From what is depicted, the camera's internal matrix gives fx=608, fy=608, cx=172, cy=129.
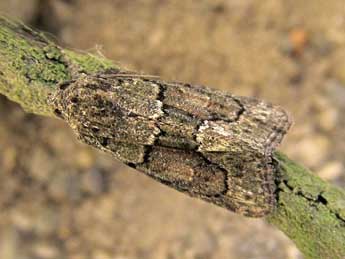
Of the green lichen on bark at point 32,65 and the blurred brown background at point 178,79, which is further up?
the green lichen on bark at point 32,65

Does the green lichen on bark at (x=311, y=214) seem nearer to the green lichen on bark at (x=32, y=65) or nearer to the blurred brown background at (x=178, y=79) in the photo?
the green lichen on bark at (x=32, y=65)

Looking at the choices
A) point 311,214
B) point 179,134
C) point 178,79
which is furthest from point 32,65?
point 178,79

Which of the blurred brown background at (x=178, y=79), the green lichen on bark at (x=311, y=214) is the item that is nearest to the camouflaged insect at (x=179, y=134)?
the green lichen on bark at (x=311, y=214)

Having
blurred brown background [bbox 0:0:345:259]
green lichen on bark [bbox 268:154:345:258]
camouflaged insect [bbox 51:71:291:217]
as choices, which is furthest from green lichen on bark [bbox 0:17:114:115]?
blurred brown background [bbox 0:0:345:259]

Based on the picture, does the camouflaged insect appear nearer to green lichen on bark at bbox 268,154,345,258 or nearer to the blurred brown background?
green lichen on bark at bbox 268,154,345,258

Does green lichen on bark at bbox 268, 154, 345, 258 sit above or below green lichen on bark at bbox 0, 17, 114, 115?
below

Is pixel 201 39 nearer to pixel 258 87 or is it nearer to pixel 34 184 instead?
pixel 258 87
